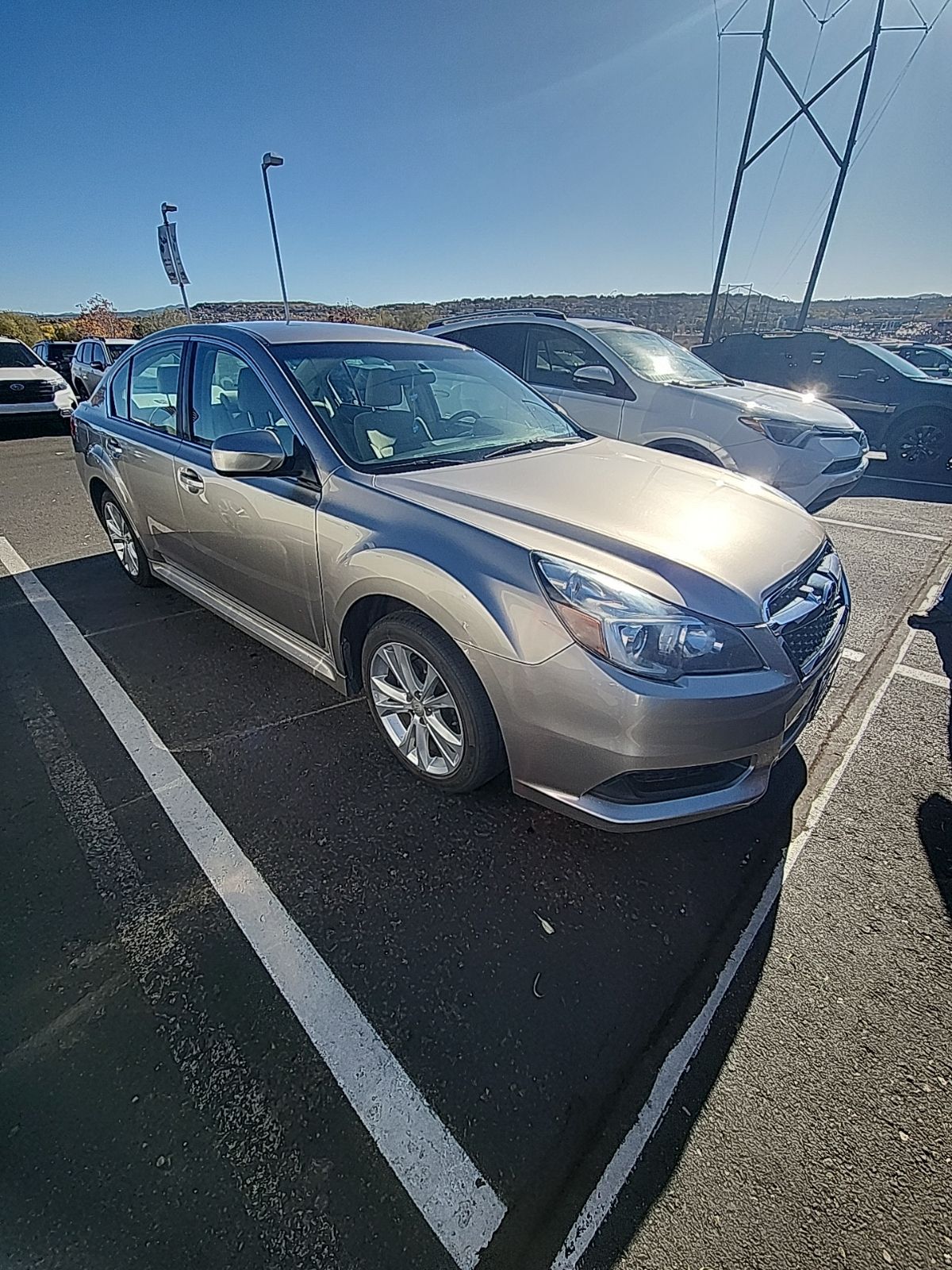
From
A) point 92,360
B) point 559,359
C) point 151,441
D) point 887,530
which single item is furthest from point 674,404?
point 92,360

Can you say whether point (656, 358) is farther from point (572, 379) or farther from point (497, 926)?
point (497, 926)

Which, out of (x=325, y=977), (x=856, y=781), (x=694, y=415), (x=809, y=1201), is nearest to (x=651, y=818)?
(x=809, y=1201)

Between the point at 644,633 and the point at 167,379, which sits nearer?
the point at 644,633

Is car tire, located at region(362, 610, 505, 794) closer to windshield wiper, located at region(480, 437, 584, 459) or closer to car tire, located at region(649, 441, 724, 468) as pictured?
windshield wiper, located at region(480, 437, 584, 459)

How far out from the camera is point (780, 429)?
5.40 meters

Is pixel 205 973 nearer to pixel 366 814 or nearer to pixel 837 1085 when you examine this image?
pixel 366 814

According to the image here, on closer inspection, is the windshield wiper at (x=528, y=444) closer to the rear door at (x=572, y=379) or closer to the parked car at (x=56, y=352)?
the rear door at (x=572, y=379)

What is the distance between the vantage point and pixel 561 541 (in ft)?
6.60

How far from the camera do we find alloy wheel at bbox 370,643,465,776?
230 cm

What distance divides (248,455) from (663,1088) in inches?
97.7

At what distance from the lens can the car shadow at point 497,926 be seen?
1.46 meters

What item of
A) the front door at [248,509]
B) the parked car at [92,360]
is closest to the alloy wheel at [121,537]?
the front door at [248,509]

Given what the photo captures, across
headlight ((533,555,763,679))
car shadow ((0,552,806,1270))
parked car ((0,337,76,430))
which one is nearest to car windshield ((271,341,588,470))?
headlight ((533,555,763,679))

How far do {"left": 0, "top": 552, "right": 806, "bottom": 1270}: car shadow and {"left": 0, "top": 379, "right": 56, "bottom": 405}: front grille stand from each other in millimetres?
10635
